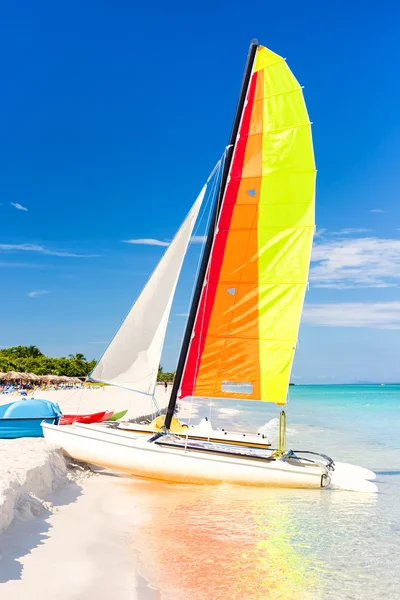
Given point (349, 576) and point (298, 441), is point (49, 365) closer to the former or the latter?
point (298, 441)

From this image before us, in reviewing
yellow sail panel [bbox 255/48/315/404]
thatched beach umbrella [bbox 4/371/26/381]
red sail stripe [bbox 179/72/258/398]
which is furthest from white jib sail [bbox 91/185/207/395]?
thatched beach umbrella [bbox 4/371/26/381]

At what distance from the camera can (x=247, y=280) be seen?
1319 centimetres

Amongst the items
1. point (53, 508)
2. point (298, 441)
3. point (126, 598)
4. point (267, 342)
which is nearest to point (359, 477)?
point (267, 342)

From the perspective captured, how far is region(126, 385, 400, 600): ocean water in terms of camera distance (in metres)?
6.14

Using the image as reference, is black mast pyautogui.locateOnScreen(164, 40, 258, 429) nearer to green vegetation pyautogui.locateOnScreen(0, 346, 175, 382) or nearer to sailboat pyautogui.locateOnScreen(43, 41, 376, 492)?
sailboat pyautogui.locateOnScreen(43, 41, 376, 492)

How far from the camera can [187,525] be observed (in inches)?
334

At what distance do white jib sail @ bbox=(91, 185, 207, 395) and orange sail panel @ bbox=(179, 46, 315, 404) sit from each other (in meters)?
0.81

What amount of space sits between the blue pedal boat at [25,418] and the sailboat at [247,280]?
2277 mm

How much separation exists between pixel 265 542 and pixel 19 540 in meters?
3.41

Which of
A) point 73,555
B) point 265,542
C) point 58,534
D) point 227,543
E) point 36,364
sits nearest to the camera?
point 73,555

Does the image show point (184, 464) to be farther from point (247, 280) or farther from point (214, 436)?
point (247, 280)

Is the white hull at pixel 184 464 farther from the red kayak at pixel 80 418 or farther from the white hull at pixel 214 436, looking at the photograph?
the red kayak at pixel 80 418

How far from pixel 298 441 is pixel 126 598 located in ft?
63.2

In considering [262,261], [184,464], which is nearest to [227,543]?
[184,464]
